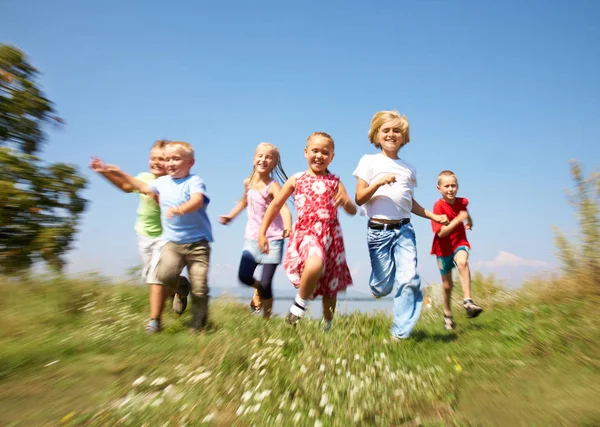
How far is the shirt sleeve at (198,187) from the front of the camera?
555 cm

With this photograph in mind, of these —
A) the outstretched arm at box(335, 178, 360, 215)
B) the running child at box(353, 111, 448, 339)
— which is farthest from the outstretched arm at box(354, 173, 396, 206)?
the outstretched arm at box(335, 178, 360, 215)

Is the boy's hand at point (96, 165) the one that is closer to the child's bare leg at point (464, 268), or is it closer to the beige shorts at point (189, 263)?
the beige shorts at point (189, 263)

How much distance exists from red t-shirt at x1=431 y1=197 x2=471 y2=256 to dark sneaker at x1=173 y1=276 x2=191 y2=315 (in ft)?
11.8

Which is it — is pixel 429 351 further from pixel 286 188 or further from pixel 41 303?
pixel 41 303

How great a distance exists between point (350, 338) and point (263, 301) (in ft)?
7.65

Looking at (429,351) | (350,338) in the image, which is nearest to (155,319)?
(350,338)

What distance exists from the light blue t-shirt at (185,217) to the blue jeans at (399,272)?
1.99m

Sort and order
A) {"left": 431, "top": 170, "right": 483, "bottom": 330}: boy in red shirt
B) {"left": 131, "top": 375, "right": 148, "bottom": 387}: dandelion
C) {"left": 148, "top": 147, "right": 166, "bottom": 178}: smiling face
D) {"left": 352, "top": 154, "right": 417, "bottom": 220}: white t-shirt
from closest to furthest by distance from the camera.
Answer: {"left": 131, "top": 375, "right": 148, "bottom": 387}: dandelion → {"left": 352, "top": 154, "right": 417, "bottom": 220}: white t-shirt → {"left": 148, "top": 147, "right": 166, "bottom": 178}: smiling face → {"left": 431, "top": 170, "right": 483, "bottom": 330}: boy in red shirt

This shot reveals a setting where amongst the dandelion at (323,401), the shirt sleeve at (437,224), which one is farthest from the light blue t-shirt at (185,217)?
the shirt sleeve at (437,224)

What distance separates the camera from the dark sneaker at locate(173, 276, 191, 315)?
20.4ft

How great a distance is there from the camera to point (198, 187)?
5578 millimetres

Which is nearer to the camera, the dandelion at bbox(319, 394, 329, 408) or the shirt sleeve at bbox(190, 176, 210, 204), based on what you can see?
the dandelion at bbox(319, 394, 329, 408)

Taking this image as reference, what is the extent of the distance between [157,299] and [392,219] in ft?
9.51

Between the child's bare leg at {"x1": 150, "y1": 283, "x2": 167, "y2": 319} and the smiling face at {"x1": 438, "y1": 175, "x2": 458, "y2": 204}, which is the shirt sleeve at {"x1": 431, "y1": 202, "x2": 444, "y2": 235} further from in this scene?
the child's bare leg at {"x1": 150, "y1": 283, "x2": 167, "y2": 319}
